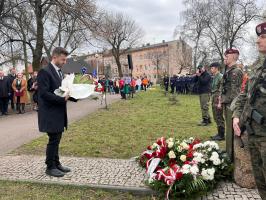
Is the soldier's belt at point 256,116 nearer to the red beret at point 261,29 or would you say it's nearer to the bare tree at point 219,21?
the red beret at point 261,29

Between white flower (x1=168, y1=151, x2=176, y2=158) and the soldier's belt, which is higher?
the soldier's belt

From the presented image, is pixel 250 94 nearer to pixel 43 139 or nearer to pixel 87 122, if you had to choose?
pixel 43 139

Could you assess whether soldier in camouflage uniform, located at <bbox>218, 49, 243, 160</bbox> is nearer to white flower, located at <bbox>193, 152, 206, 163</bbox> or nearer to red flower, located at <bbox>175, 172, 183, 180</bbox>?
white flower, located at <bbox>193, 152, 206, 163</bbox>

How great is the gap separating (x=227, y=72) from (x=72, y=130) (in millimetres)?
5146

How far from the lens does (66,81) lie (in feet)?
17.4

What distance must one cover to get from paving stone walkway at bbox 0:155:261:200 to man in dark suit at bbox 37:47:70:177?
12.8 inches

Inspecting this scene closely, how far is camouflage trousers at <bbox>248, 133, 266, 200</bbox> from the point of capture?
3.21 m

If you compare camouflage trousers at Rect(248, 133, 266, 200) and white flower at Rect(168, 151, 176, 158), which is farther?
white flower at Rect(168, 151, 176, 158)

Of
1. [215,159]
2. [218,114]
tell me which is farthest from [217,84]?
[215,159]

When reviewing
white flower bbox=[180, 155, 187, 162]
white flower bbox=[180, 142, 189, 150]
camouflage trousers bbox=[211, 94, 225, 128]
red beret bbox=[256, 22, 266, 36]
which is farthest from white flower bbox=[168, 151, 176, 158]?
camouflage trousers bbox=[211, 94, 225, 128]

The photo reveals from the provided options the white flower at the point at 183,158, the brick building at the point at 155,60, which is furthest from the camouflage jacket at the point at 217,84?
the brick building at the point at 155,60

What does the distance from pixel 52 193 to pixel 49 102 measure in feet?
4.69

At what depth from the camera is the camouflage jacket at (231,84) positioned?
23.9ft

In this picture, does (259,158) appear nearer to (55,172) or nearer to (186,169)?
(186,169)
